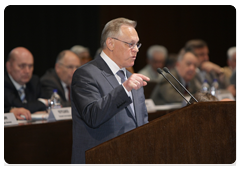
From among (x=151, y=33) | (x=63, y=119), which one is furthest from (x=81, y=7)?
(x=63, y=119)

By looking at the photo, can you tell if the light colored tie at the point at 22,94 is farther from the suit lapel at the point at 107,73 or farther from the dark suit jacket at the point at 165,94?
the suit lapel at the point at 107,73

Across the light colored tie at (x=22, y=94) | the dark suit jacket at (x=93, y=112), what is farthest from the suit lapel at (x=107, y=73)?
the light colored tie at (x=22, y=94)

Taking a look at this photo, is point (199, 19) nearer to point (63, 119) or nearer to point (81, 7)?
point (81, 7)

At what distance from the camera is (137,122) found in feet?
5.69

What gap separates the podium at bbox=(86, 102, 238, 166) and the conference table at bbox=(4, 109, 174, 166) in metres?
1.29

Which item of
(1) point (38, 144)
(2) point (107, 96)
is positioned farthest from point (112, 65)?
(1) point (38, 144)

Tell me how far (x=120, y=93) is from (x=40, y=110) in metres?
2.09

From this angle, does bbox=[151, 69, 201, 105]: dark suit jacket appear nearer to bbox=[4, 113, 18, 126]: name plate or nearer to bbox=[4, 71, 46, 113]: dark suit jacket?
bbox=[4, 71, 46, 113]: dark suit jacket

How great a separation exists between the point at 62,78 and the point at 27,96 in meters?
0.58

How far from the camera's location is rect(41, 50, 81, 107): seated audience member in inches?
153

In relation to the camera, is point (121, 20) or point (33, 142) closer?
point (121, 20)

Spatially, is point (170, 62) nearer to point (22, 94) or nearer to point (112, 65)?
point (22, 94)

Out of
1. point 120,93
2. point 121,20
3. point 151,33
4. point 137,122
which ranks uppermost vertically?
point 151,33

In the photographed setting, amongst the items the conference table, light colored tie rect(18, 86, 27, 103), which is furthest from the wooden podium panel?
light colored tie rect(18, 86, 27, 103)
